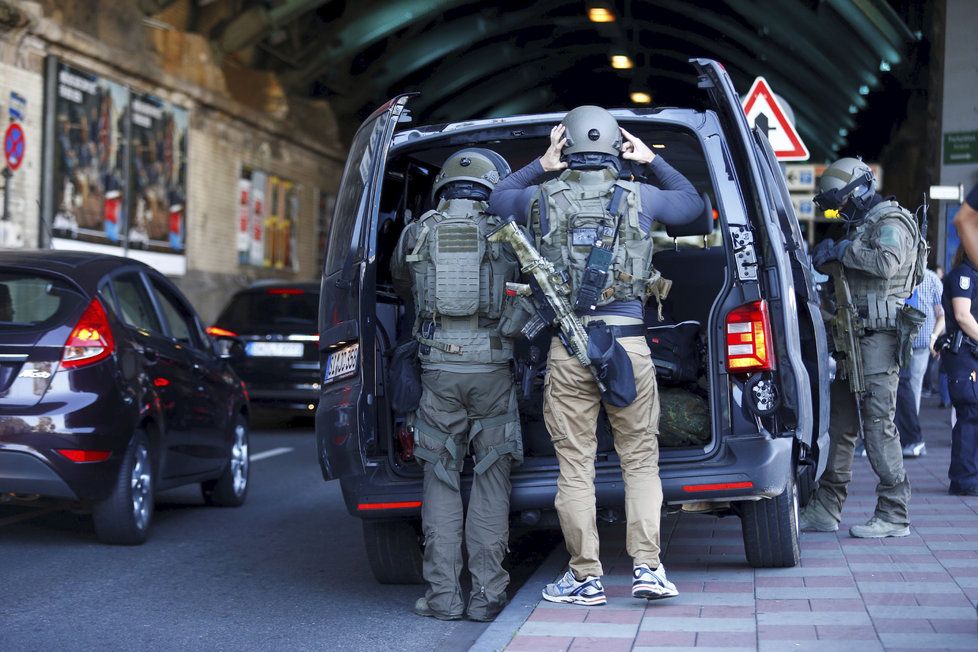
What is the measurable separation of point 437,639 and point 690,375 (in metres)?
1.74

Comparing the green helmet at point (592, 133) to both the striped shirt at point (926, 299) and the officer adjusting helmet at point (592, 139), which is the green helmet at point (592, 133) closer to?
the officer adjusting helmet at point (592, 139)

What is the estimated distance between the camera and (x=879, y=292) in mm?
7355

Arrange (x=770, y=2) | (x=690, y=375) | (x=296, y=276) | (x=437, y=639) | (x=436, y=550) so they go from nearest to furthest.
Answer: (x=437, y=639), (x=436, y=550), (x=690, y=375), (x=770, y=2), (x=296, y=276)

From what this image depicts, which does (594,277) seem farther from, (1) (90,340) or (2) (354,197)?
(1) (90,340)

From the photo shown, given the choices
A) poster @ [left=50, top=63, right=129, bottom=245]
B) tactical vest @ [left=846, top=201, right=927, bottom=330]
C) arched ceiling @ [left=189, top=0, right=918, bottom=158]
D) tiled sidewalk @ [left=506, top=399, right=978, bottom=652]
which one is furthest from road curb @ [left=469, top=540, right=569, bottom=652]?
arched ceiling @ [left=189, top=0, right=918, bottom=158]

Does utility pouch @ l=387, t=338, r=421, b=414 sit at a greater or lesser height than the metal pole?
lesser

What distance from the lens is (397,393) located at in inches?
237

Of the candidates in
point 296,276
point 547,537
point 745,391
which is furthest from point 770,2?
point 745,391

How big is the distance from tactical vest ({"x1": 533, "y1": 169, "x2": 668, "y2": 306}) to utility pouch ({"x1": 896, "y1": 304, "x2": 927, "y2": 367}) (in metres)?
2.01

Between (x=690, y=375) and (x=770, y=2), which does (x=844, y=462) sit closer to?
(x=690, y=375)

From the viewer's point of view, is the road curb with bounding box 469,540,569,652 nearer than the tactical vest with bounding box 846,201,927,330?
Yes

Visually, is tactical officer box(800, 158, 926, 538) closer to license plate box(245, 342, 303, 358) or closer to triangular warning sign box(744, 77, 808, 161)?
triangular warning sign box(744, 77, 808, 161)

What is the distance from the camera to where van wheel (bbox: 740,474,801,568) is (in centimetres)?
616

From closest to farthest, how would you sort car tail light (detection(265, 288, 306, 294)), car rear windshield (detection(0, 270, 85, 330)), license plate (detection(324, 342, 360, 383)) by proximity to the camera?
license plate (detection(324, 342, 360, 383)) < car rear windshield (detection(0, 270, 85, 330)) < car tail light (detection(265, 288, 306, 294))
